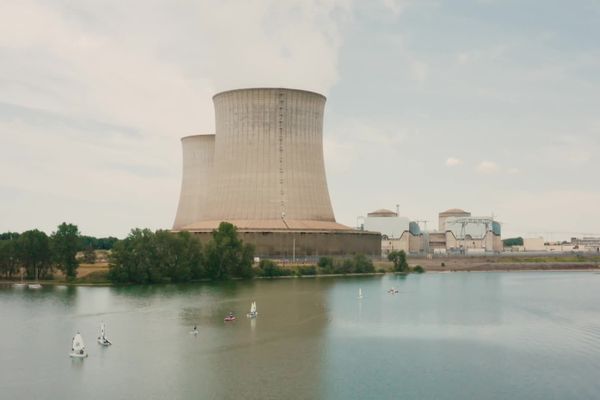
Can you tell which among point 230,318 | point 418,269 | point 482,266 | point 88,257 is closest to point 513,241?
point 482,266

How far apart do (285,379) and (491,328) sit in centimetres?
1229

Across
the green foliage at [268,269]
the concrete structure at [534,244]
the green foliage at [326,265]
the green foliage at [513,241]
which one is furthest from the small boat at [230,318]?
the green foliage at [513,241]

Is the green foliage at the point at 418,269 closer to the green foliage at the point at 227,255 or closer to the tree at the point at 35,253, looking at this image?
the green foliage at the point at 227,255

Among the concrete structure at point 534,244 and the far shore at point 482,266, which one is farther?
the concrete structure at point 534,244

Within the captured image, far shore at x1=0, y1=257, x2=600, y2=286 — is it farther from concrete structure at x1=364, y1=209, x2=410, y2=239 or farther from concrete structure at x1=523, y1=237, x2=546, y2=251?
concrete structure at x1=523, y1=237, x2=546, y2=251

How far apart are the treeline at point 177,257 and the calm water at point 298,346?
4.20 m

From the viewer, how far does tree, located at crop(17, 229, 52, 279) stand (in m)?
45.3

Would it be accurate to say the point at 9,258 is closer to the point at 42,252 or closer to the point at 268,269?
the point at 42,252

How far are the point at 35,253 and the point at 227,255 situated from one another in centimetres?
1198

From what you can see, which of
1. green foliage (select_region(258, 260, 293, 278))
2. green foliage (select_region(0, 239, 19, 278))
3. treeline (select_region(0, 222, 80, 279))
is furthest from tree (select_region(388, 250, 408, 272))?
green foliage (select_region(0, 239, 19, 278))

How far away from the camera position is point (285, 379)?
18.6 m

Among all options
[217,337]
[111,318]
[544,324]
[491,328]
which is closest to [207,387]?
[217,337]

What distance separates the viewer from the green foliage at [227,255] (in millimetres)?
48406

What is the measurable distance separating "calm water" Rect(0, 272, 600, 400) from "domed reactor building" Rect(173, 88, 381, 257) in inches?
578
